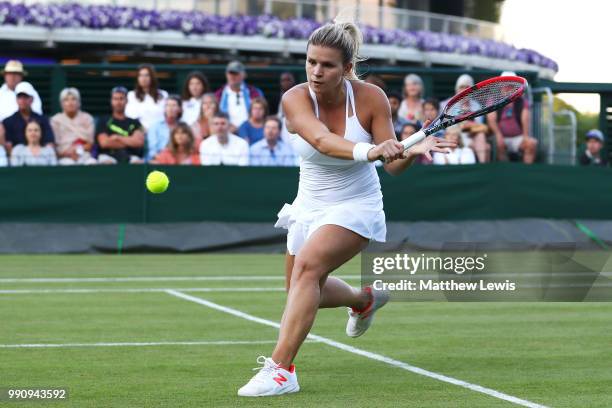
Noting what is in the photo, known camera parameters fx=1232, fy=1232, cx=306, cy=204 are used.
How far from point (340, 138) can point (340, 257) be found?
2.09 ft

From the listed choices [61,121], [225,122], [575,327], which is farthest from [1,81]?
[575,327]

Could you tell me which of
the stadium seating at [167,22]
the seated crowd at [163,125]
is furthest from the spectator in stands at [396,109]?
the stadium seating at [167,22]

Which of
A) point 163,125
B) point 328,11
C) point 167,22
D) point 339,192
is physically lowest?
point 163,125

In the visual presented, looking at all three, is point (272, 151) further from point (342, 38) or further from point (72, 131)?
point (342, 38)

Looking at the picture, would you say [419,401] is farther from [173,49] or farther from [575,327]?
[173,49]

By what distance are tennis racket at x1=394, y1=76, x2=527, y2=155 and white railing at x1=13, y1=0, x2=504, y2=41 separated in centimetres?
2660

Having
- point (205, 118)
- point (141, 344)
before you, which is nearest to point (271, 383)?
point (141, 344)

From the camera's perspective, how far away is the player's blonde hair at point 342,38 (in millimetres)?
6043

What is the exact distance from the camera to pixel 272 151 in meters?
16.6

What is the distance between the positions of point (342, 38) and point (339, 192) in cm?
81

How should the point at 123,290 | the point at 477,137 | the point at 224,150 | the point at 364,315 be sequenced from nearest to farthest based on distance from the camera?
the point at 364,315
the point at 123,290
the point at 224,150
the point at 477,137

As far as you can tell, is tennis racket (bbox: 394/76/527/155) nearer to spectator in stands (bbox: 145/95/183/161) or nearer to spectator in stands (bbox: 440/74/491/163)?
spectator in stands (bbox: 145/95/183/161)

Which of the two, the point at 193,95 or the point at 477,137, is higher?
the point at 193,95

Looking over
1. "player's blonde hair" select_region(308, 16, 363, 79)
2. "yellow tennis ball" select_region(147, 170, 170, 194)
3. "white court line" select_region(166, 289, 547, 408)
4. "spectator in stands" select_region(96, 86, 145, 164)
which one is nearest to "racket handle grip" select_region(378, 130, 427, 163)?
"player's blonde hair" select_region(308, 16, 363, 79)
